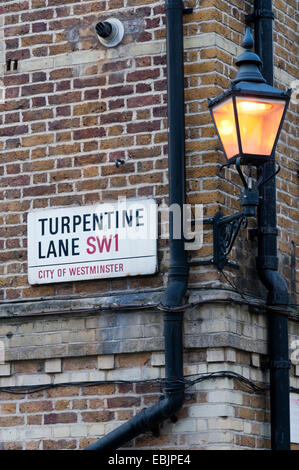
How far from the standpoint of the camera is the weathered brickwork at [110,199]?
27.7ft

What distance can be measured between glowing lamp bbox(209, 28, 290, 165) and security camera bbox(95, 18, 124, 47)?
4.24 feet

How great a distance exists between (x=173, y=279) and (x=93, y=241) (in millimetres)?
727

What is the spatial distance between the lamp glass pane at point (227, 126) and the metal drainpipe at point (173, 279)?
57cm

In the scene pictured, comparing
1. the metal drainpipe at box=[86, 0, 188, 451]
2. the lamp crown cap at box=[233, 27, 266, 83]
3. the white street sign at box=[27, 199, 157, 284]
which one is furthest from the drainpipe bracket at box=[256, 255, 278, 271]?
the lamp crown cap at box=[233, 27, 266, 83]

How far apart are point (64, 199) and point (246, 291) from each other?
1.51 meters

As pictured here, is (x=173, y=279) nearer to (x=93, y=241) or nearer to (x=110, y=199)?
(x=93, y=241)

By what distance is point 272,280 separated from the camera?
347 inches

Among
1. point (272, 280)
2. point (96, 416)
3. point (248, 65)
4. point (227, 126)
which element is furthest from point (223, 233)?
Result: point (96, 416)

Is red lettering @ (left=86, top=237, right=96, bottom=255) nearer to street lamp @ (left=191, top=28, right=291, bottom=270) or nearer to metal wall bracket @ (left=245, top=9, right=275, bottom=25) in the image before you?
street lamp @ (left=191, top=28, right=291, bottom=270)

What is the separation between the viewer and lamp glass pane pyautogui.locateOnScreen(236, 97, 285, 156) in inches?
313

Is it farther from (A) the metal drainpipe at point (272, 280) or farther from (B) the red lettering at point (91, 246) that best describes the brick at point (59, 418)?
(A) the metal drainpipe at point (272, 280)

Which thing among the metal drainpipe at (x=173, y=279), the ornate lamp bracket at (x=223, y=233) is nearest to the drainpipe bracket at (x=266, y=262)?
the ornate lamp bracket at (x=223, y=233)
